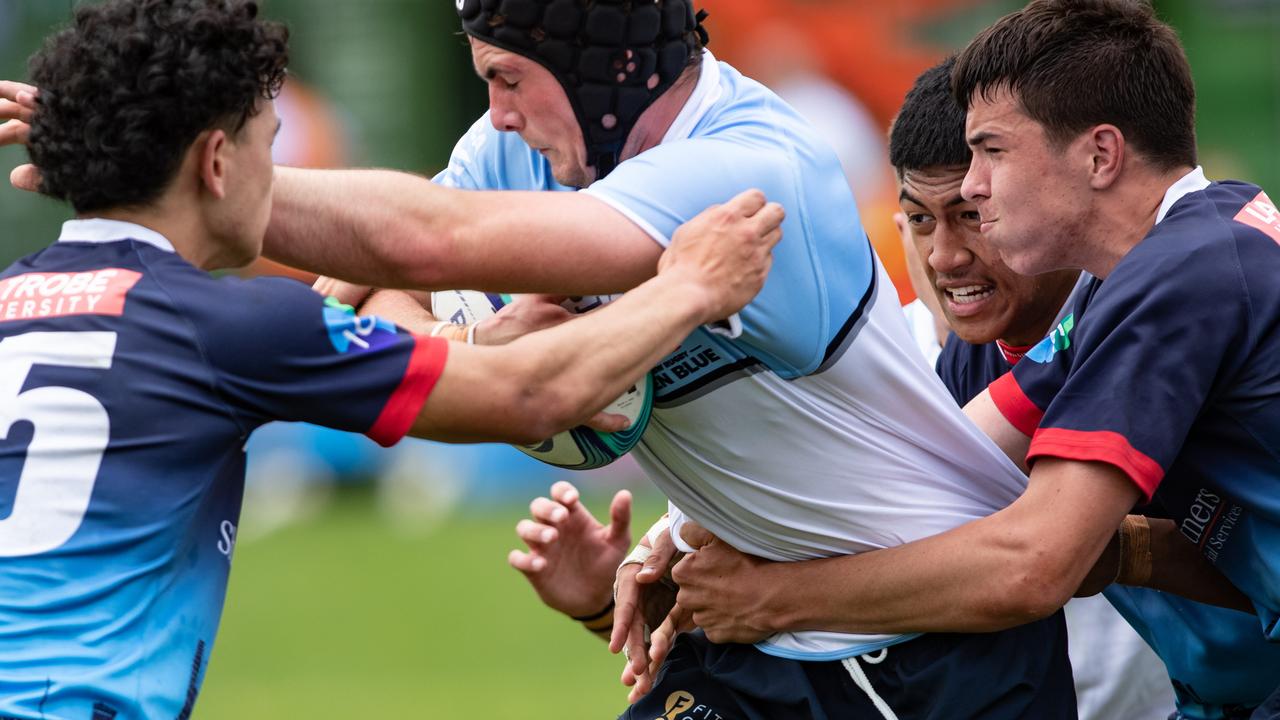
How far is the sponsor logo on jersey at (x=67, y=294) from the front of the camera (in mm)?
3414

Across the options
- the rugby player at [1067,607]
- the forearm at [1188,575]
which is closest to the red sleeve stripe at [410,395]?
the rugby player at [1067,607]

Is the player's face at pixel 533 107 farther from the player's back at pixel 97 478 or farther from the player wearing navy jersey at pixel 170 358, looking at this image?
the player's back at pixel 97 478

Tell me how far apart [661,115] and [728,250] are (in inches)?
27.4

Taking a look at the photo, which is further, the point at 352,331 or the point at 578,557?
the point at 578,557

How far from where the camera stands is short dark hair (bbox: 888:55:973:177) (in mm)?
5168

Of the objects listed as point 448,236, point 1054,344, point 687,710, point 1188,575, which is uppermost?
point 448,236

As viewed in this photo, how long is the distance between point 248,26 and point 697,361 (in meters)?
1.30

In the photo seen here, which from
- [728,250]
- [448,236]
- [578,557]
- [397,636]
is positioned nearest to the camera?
[728,250]

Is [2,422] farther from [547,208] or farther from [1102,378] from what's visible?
[1102,378]

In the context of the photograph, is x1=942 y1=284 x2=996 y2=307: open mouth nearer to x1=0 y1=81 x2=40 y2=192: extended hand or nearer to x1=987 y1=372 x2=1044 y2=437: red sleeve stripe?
x1=987 y1=372 x2=1044 y2=437: red sleeve stripe

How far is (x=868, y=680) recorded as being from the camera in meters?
4.33

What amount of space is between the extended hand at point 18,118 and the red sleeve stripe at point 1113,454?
2522 millimetres

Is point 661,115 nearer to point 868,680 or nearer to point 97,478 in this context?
point 868,680

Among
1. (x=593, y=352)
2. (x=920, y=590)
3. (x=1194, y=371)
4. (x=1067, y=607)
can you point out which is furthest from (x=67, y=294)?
(x=1067, y=607)
